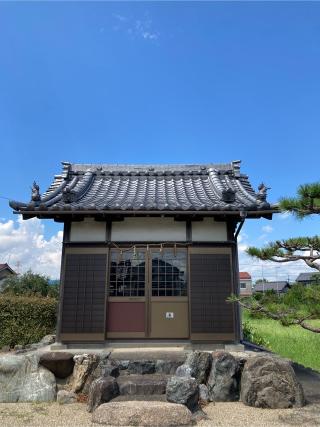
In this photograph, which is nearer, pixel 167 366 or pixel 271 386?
pixel 271 386

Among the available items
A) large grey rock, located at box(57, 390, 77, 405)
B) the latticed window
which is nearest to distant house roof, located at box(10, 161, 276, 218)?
the latticed window

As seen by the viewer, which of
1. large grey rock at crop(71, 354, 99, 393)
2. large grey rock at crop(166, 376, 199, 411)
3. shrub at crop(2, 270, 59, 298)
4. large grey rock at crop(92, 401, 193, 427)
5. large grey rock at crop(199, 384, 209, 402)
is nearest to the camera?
large grey rock at crop(92, 401, 193, 427)

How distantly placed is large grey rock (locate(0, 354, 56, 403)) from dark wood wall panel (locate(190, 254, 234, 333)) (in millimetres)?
3208

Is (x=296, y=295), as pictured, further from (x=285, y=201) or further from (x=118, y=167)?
(x=118, y=167)

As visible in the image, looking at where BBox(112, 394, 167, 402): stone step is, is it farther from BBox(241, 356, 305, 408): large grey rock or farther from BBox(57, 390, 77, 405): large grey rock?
BBox(241, 356, 305, 408): large grey rock

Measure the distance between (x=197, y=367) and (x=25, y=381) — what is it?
2.99m

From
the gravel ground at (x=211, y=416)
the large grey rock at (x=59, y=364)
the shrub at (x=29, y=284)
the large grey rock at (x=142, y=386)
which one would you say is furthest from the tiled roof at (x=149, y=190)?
the shrub at (x=29, y=284)

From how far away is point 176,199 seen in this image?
859 cm

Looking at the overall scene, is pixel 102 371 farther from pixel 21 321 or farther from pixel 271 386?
pixel 21 321

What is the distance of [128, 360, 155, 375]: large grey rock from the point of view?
605 cm

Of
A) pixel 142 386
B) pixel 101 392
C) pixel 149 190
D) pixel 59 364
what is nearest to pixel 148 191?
pixel 149 190

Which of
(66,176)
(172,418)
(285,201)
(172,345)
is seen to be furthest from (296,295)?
(66,176)

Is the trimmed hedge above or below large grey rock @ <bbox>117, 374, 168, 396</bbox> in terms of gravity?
above

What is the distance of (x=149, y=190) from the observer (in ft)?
31.2
